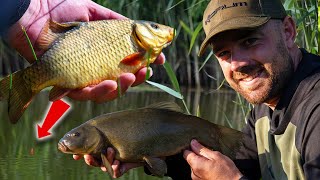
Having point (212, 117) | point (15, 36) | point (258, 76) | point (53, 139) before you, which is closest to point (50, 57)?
point (15, 36)

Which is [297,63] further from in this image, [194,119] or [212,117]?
[212,117]

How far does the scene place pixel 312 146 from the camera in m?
2.67

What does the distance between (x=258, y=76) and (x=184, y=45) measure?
7.75 metres

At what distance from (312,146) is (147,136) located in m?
0.58

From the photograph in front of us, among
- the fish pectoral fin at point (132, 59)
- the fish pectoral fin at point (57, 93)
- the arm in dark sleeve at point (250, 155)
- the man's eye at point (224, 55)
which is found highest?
the fish pectoral fin at point (132, 59)

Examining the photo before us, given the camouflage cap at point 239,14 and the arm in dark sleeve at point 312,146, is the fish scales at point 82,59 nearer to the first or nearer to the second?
the camouflage cap at point 239,14

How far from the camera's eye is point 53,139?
599cm

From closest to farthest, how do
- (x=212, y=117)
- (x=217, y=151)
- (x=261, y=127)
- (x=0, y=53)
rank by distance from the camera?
(x=217, y=151) → (x=261, y=127) → (x=212, y=117) → (x=0, y=53)

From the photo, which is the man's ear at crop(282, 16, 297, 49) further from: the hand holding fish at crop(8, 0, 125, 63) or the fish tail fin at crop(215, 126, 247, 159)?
the hand holding fish at crop(8, 0, 125, 63)

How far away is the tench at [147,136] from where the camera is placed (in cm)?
270

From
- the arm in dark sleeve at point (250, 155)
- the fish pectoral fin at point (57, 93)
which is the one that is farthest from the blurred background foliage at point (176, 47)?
the fish pectoral fin at point (57, 93)

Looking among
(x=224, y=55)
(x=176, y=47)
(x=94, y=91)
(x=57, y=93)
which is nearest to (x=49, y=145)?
(x=224, y=55)

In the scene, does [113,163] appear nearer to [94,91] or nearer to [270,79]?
[94,91]

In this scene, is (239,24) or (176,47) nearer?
(239,24)
